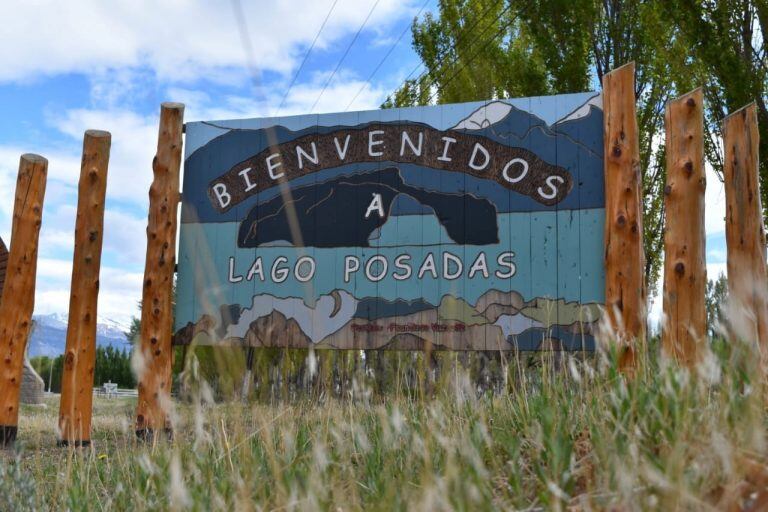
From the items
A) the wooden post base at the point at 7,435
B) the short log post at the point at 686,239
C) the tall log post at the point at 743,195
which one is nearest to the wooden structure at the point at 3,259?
the wooden post base at the point at 7,435

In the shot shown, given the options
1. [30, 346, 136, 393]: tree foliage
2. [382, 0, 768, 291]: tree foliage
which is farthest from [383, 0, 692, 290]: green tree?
→ [30, 346, 136, 393]: tree foliage

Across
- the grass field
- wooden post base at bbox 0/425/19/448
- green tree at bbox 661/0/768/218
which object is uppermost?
green tree at bbox 661/0/768/218

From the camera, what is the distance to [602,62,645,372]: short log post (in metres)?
5.73

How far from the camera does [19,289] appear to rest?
273 inches

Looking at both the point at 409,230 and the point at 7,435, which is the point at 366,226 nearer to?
the point at 409,230

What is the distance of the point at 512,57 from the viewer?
12.4 meters

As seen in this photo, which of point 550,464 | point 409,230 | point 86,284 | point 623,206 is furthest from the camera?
point 86,284

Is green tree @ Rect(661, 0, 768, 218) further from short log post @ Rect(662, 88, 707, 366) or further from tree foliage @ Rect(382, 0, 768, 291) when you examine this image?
short log post @ Rect(662, 88, 707, 366)

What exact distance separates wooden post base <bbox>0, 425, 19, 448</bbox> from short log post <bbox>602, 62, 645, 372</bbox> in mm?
5227

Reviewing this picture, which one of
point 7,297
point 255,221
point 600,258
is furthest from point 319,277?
point 7,297

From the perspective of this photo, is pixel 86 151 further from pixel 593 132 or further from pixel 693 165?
pixel 693 165

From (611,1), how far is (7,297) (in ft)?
30.4

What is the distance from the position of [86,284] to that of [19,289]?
0.72 metres

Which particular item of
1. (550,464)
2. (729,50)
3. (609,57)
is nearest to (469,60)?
(609,57)
